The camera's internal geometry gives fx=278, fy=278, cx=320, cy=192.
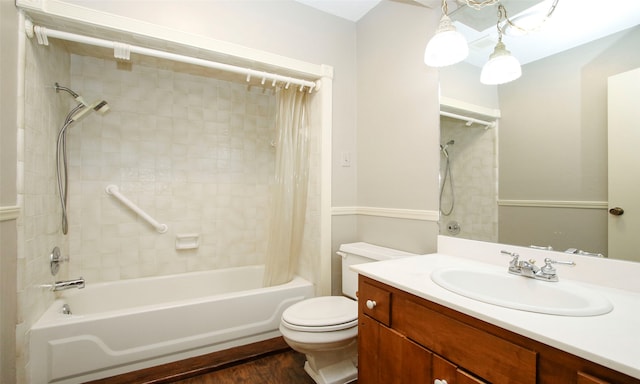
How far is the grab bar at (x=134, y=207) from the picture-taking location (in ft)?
7.02

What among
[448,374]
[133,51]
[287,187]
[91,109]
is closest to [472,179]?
[448,374]

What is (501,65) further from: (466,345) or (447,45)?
(466,345)

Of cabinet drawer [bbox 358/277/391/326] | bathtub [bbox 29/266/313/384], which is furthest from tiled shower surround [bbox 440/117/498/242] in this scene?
bathtub [bbox 29/266/313/384]

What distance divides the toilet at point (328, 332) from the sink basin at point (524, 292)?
21.4 inches

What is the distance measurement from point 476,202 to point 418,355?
861mm

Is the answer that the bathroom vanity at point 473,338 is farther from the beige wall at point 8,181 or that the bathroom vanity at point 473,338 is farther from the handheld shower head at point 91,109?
the handheld shower head at point 91,109

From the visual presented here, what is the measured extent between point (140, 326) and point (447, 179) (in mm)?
1942

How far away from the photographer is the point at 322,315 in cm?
155

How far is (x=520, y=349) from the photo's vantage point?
2.31 ft

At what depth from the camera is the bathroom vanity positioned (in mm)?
614

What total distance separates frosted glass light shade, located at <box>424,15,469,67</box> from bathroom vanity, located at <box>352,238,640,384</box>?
1.01 m

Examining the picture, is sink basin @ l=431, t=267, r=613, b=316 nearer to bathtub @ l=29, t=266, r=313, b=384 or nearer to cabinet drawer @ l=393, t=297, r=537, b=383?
cabinet drawer @ l=393, t=297, r=537, b=383

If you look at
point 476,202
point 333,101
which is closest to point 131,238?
point 333,101

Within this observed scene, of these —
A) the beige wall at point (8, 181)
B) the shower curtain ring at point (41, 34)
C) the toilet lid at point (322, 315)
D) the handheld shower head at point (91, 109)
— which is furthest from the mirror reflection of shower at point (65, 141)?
the toilet lid at point (322, 315)
